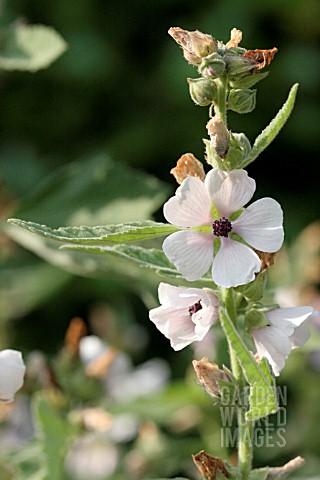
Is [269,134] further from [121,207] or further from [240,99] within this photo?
[121,207]

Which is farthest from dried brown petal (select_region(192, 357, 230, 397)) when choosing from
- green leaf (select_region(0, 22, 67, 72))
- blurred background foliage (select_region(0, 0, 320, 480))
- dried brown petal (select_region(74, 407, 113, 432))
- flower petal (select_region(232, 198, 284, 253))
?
green leaf (select_region(0, 22, 67, 72))

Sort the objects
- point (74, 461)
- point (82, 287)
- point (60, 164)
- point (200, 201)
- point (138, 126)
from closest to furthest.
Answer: point (200, 201)
point (74, 461)
point (82, 287)
point (60, 164)
point (138, 126)

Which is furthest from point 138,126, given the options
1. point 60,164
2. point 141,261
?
point 141,261

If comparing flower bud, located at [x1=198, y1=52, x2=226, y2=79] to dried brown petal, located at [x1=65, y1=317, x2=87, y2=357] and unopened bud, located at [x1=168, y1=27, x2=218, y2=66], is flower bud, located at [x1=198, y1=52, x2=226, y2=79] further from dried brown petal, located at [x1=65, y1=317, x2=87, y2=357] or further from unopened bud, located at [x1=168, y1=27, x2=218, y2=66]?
dried brown petal, located at [x1=65, y1=317, x2=87, y2=357]

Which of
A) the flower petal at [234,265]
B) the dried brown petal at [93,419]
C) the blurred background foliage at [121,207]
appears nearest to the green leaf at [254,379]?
the flower petal at [234,265]

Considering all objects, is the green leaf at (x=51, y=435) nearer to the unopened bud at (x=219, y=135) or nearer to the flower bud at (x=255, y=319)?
the flower bud at (x=255, y=319)

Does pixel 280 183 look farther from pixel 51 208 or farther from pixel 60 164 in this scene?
pixel 51 208
